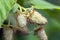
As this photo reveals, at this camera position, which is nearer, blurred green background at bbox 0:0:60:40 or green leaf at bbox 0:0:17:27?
green leaf at bbox 0:0:17:27

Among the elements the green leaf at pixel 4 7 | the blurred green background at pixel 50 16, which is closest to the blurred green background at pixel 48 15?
the blurred green background at pixel 50 16

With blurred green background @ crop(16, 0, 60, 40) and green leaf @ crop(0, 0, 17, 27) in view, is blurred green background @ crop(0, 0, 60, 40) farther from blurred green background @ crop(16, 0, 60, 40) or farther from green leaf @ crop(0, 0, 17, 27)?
green leaf @ crop(0, 0, 17, 27)

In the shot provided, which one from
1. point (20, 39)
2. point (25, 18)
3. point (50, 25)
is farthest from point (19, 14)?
point (50, 25)

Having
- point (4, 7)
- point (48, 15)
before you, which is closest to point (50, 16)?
point (48, 15)

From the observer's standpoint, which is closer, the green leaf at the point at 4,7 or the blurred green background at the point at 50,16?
the green leaf at the point at 4,7

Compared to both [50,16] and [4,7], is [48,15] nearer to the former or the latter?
[50,16]

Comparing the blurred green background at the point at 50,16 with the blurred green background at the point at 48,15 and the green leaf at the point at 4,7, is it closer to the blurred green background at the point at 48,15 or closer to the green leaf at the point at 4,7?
the blurred green background at the point at 48,15

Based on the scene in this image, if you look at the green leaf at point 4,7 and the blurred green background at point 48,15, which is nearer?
the green leaf at point 4,7

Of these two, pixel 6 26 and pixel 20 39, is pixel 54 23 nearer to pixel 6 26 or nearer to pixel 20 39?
pixel 20 39

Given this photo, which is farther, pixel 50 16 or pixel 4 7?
pixel 50 16

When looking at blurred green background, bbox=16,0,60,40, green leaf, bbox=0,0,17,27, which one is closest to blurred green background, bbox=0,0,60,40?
blurred green background, bbox=16,0,60,40

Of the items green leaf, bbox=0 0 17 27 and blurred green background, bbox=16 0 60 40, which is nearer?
green leaf, bbox=0 0 17 27
